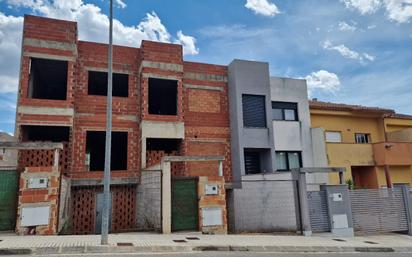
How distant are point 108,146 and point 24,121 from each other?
739 cm

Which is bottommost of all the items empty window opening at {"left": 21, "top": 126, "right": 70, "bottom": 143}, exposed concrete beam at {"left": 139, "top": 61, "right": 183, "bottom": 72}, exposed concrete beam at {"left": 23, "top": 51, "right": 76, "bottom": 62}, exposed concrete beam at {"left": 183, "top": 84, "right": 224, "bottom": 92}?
empty window opening at {"left": 21, "top": 126, "right": 70, "bottom": 143}

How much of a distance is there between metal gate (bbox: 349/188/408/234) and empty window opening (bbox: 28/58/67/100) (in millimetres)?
15206

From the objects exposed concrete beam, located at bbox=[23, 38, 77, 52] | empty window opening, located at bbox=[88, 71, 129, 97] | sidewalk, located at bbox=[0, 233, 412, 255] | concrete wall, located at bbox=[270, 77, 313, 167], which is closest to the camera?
sidewalk, located at bbox=[0, 233, 412, 255]

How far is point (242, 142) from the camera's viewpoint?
18.1 metres

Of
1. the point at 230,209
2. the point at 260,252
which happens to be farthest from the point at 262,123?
the point at 260,252

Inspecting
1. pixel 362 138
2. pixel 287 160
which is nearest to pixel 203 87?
pixel 287 160

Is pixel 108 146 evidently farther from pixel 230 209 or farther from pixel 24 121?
pixel 230 209

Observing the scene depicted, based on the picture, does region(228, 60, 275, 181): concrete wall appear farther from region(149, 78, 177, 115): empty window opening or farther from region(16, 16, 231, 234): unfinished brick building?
region(149, 78, 177, 115): empty window opening

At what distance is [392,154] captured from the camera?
2072cm

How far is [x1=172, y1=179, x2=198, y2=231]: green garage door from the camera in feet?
41.3

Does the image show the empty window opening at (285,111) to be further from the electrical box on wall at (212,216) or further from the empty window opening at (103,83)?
the empty window opening at (103,83)

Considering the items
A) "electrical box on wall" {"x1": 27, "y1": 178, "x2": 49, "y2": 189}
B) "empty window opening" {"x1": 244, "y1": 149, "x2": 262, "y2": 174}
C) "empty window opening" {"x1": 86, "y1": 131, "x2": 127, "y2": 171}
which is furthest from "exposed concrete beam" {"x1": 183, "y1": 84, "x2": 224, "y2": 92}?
"electrical box on wall" {"x1": 27, "y1": 178, "x2": 49, "y2": 189}

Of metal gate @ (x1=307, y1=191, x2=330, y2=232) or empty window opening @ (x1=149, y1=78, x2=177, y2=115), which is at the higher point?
empty window opening @ (x1=149, y1=78, x2=177, y2=115)

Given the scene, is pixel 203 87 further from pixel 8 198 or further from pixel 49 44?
pixel 8 198
